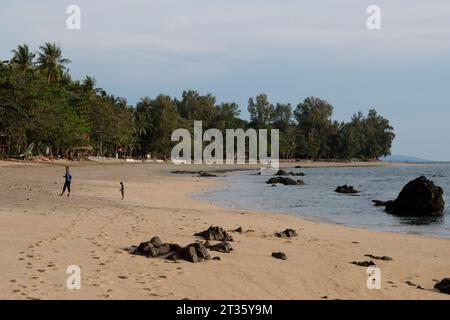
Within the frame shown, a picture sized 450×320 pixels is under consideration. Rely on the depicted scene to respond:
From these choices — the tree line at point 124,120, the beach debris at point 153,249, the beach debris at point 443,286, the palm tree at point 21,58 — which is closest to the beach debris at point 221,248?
the beach debris at point 153,249

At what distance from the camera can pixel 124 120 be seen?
3706 inches

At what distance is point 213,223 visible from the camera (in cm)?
1750

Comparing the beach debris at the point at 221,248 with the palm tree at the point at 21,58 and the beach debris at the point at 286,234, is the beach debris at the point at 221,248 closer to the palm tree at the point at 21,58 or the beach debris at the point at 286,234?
the beach debris at the point at 286,234

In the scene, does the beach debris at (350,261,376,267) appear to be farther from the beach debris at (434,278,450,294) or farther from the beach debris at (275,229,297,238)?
the beach debris at (275,229,297,238)

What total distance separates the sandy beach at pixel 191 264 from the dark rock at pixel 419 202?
31.3ft

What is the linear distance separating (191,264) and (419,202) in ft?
66.5

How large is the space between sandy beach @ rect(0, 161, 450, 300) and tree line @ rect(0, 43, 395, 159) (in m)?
45.4

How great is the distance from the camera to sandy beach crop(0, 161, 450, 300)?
26.3 ft

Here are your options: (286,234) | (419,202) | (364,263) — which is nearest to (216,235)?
Result: (286,234)

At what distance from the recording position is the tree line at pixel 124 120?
5966 cm

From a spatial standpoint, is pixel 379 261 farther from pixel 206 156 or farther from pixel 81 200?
pixel 206 156

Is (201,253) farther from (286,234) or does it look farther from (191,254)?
(286,234)
